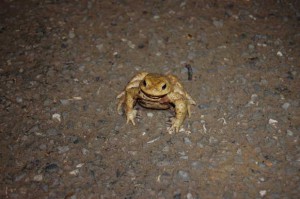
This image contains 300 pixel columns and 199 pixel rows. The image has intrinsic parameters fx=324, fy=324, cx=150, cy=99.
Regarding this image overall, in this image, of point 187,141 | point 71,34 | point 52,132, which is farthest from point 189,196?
point 71,34

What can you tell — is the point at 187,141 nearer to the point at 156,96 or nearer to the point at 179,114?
the point at 179,114

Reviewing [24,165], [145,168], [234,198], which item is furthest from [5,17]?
[234,198]

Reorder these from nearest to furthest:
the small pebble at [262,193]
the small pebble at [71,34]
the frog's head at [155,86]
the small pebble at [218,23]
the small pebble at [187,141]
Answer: the small pebble at [262,193] < the frog's head at [155,86] < the small pebble at [187,141] < the small pebble at [71,34] < the small pebble at [218,23]

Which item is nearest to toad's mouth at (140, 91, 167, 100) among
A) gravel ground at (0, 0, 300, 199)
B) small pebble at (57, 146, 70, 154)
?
gravel ground at (0, 0, 300, 199)

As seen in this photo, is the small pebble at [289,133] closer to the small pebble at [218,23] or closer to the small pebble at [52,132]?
the small pebble at [218,23]

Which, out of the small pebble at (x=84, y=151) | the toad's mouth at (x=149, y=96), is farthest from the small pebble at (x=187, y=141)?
the small pebble at (x=84, y=151)

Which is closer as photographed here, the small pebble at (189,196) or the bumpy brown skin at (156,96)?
the small pebble at (189,196)

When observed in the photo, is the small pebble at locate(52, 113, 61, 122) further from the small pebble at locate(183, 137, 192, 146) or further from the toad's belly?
the small pebble at locate(183, 137, 192, 146)
